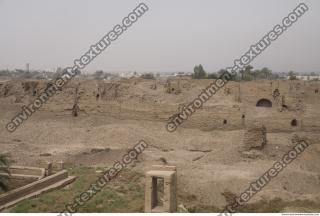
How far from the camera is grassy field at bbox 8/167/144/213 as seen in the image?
479 inches

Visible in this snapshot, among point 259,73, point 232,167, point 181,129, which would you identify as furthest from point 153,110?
point 259,73

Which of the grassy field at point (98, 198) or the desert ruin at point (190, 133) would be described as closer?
the grassy field at point (98, 198)

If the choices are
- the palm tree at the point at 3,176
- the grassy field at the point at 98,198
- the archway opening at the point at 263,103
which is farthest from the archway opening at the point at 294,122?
the palm tree at the point at 3,176

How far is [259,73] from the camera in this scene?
2625 inches

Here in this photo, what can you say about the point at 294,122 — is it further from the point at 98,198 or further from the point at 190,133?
the point at 98,198

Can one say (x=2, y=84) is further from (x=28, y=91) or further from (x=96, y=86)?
(x=96, y=86)

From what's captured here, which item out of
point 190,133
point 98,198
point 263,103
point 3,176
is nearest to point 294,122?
point 263,103

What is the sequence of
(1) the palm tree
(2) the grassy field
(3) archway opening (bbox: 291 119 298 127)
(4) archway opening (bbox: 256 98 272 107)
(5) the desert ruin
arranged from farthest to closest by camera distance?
(4) archway opening (bbox: 256 98 272 107) < (3) archway opening (bbox: 291 119 298 127) < (5) the desert ruin < (1) the palm tree < (2) the grassy field

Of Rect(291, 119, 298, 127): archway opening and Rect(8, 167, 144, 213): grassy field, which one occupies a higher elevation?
Rect(291, 119, 298, 127): archway opening

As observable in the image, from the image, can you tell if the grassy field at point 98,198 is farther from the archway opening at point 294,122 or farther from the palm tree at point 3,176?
the archway opening at point 294,122

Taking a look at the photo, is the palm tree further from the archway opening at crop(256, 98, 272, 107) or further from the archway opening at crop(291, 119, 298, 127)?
the archway opening at crop(256, 98, 272, 107)

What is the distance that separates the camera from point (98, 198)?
43.2 ft

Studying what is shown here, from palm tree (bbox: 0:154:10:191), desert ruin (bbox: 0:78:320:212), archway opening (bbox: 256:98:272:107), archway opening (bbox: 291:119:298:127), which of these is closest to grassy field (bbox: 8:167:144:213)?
palm tree (bbox: 0:154:10:191)

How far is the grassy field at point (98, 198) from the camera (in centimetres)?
1216
